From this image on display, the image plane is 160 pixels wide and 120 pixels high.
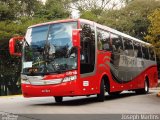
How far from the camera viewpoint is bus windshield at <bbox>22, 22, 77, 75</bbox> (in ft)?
51.2

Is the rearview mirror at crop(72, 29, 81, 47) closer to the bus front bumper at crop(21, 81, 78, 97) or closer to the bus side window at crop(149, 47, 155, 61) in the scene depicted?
the bus front bumper at crop(21, 81, 78, 97)

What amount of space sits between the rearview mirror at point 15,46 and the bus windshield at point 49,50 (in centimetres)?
45

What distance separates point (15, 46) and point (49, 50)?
2.00 meters

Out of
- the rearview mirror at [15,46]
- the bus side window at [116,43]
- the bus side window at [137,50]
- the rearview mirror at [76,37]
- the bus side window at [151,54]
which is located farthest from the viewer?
the bus side window at [151,54]

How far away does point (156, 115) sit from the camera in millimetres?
12242

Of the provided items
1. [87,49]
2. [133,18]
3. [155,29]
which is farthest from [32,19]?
[87,49]

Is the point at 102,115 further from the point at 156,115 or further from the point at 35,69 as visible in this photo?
the point at 35,69

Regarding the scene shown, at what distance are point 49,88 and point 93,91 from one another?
205 centimetres

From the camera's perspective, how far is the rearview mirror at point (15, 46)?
649 inches

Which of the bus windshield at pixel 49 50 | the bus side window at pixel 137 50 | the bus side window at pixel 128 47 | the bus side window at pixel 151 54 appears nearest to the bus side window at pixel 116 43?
the bus side window at pixel 128 47

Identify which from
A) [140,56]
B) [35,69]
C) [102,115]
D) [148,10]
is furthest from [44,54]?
[148,10]

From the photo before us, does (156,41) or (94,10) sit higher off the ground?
(94,10)

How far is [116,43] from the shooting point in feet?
67.7

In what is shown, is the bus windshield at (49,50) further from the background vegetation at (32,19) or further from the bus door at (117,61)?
the background vegetation at (32,19)
